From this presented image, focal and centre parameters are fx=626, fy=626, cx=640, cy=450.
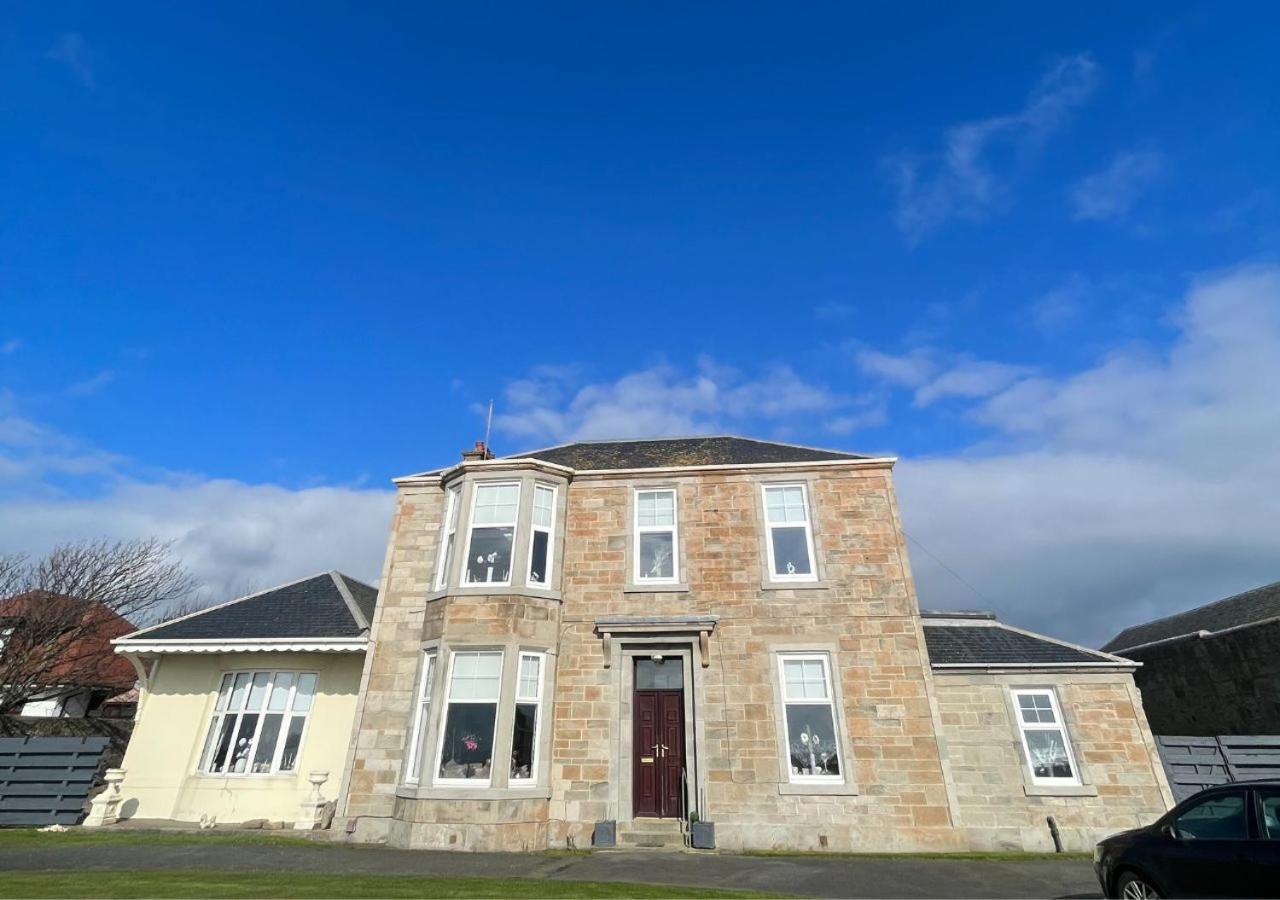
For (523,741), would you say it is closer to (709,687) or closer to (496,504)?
(709,687)

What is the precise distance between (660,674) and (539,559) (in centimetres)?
375

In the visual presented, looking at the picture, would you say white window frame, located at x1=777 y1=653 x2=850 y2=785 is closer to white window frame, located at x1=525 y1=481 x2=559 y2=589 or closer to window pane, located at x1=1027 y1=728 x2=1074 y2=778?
window pane, located at x1=1027 y1=728 x2=1074 y2=778

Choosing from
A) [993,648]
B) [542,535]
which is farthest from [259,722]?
[993,648]

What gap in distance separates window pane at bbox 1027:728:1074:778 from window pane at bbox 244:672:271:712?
17.4m

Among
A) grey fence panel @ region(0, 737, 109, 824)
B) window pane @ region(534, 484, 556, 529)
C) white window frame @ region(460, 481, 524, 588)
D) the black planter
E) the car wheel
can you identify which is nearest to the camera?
the car wheel

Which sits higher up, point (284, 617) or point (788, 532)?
point (788, 532)

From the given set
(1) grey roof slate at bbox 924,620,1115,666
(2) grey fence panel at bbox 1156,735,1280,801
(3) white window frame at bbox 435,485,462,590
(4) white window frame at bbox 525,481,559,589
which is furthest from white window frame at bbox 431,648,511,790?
(2) grey fence panel at bbox 1156,735,1280,801

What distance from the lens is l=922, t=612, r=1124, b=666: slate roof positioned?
1377 cm

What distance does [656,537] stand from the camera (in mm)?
15062

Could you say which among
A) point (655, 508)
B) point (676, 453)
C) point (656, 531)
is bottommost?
point (656, 531)

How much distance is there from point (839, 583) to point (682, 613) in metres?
3.59

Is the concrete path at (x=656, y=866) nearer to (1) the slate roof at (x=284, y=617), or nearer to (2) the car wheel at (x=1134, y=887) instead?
(2) the car wheel at (x=1134, y=887)

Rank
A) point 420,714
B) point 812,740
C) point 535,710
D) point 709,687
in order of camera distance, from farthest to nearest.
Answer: point 709,687, point 420,714, point 535,710, point 812,740

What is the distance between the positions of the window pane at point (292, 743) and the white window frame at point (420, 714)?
377 cm
